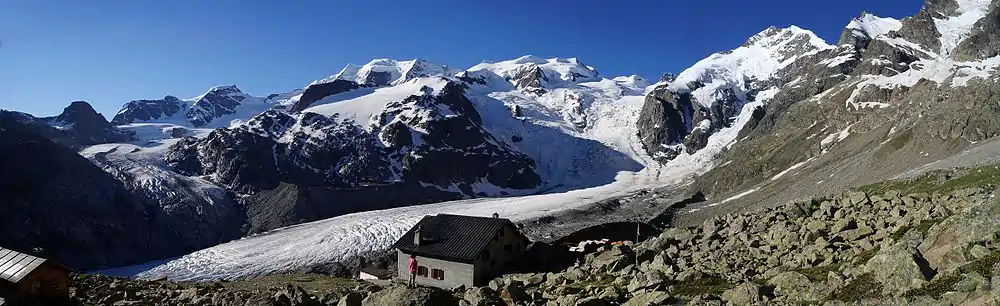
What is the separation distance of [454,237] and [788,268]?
85.8 feet

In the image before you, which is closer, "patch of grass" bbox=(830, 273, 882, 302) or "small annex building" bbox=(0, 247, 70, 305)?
"patch of grass" bbox=(830, 273, 882, 302)

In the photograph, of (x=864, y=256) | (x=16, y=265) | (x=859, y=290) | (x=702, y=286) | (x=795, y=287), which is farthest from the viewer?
(x=16, y=265)

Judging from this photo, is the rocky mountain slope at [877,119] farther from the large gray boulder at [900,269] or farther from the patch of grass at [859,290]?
the patch of grass at [859,290]

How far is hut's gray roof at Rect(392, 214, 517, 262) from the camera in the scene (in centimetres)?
4159

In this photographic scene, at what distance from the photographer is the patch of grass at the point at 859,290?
13.7 metres

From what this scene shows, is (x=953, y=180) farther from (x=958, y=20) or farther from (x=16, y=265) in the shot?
(x=958, y=20)

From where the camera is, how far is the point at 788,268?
21391mm

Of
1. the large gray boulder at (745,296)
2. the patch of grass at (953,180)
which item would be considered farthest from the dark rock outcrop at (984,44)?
the large gray boulder at (745,296)

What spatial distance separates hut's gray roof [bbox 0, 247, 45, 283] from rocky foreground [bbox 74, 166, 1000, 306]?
3.14 meters

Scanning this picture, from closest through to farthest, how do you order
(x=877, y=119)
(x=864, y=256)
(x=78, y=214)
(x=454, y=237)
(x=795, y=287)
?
(x=795, y=287) < (x=864, y=256) < (x=454, y=237) < (x=78, y=214) < (x=877, y=119)

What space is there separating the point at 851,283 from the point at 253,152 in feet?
578

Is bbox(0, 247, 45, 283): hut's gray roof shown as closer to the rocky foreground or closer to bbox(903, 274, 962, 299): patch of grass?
the rocky foreground

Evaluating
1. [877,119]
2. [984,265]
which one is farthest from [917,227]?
[877,119]

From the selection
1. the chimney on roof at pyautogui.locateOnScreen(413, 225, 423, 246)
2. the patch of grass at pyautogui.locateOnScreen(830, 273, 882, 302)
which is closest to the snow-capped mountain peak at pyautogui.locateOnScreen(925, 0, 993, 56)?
the chimney on roof at pyautogui.locateOnScreen(413, 225, 423, 246)
